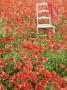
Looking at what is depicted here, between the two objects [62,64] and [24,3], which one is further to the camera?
[24,3]

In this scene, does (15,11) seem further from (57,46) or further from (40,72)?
(40,72)

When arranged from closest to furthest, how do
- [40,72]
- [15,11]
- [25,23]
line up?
[40,72], [25,23], [15,11]

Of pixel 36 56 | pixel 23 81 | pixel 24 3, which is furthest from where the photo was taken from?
pixel 24 3

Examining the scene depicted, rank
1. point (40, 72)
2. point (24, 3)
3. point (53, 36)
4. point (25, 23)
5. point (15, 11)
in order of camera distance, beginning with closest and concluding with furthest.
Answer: point (40, 72)
point (53, 36)
point (25, 23)
point (15, 11)
point (24, 3)

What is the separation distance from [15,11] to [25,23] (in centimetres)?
148

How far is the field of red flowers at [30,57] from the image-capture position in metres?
5.61

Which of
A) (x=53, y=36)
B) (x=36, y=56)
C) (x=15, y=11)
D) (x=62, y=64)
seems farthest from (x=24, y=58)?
(x=15, y=11)

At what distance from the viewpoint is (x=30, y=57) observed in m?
6.62

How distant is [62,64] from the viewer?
6.53 metres

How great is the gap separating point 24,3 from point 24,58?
650 cm

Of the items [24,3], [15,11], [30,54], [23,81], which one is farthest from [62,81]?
[24,3]

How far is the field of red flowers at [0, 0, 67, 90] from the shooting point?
5.61 metres

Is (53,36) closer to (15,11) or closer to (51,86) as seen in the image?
(15,11)

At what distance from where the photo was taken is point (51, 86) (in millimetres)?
5480
